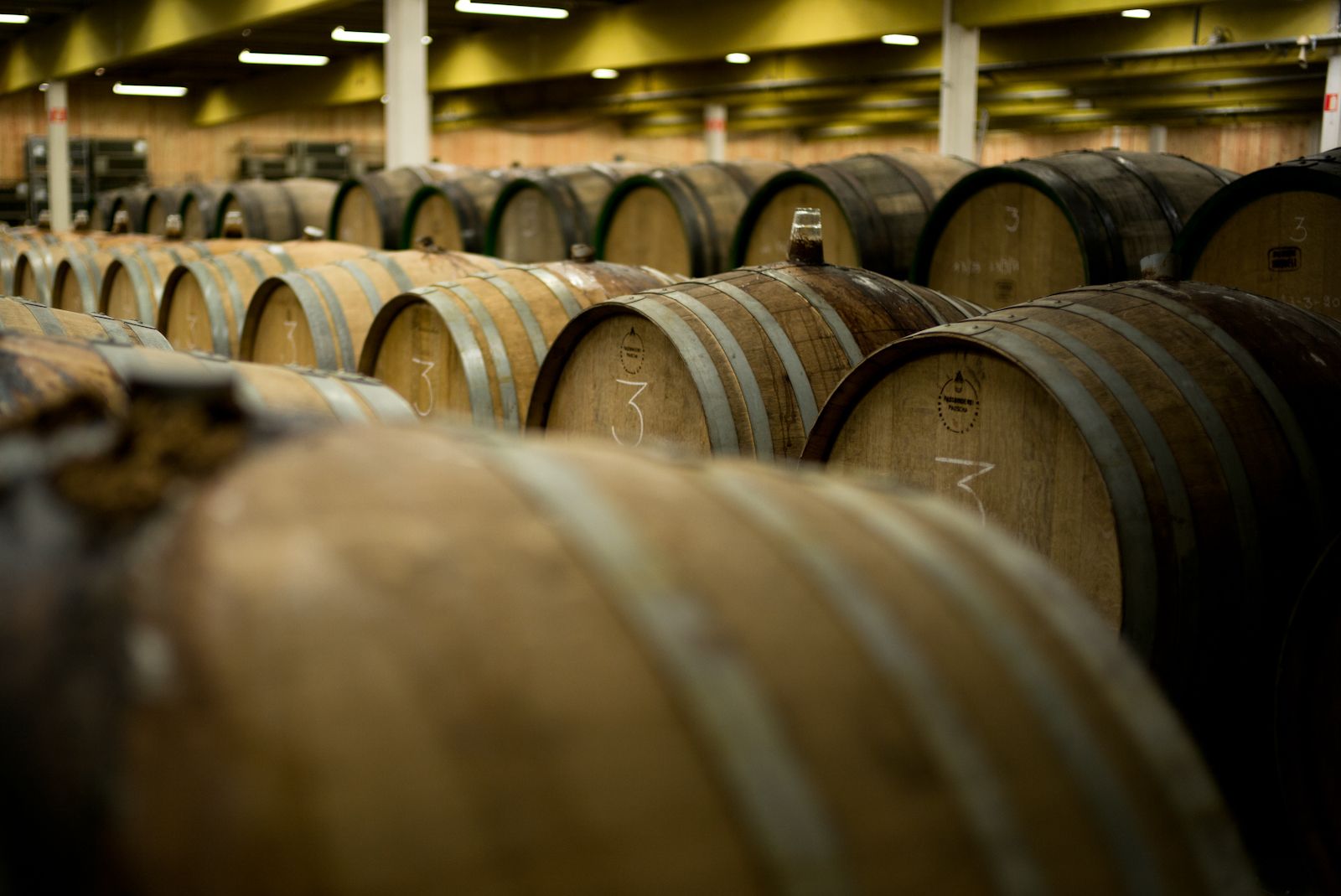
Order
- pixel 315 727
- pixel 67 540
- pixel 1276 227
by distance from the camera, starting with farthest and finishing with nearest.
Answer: pixel 1276 227
pixel 67 540
pixel 315 727

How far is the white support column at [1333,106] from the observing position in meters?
13.7

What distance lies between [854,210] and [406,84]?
7.09m

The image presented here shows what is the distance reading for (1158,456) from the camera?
8.71ft

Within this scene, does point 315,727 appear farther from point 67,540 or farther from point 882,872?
point 882,872

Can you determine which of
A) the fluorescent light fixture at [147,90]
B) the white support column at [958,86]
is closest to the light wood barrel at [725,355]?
the white support column at [958,86]

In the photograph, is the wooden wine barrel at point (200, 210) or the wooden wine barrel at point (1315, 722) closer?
the wooden wine barrel at point (1315, 722)

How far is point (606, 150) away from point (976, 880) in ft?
96.5

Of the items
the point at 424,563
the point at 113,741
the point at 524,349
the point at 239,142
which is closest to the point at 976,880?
the point at 424,563

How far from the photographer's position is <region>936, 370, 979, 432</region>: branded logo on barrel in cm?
292

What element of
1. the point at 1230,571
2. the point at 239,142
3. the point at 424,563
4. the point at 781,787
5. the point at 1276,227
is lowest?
the point at 1230,571

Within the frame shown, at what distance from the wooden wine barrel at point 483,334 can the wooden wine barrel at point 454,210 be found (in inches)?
142

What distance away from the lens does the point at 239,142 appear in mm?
27984

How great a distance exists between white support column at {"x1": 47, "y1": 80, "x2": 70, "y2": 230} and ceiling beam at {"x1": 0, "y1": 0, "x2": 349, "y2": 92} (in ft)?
0.99

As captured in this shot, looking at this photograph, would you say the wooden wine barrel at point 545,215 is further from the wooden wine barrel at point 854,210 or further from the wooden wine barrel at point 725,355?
the wooden wine barrel at point 725,355
